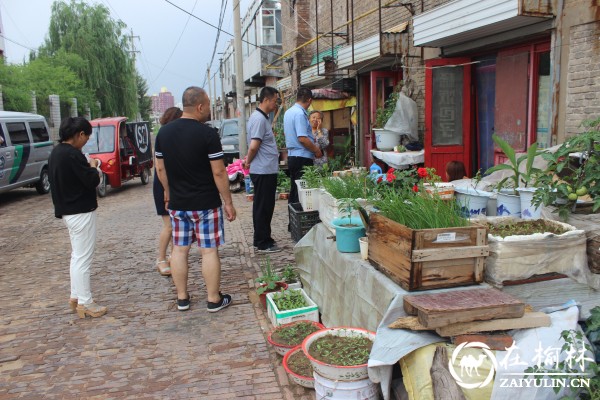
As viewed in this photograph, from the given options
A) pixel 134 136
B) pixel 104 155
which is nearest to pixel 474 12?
pixel 104 155

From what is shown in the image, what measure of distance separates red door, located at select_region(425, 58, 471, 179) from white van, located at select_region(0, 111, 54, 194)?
392 inches

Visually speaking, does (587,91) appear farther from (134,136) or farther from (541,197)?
(134,136)

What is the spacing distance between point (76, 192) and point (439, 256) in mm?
3217

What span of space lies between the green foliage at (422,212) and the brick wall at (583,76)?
116 inches

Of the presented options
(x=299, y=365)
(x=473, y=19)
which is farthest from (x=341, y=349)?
(x=473, y=19)

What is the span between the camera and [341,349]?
10.3ft

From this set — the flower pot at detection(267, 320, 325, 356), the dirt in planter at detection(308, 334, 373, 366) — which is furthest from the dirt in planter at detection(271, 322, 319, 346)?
the dirt in planter at detection(308, 334, 373, 366)

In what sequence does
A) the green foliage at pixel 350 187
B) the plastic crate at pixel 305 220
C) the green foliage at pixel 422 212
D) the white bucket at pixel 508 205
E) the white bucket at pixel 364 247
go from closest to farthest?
the green foliage at pixel 422 212, the white bucket at pixel 364 247, the white bucket at pixel 508 205, the green foliage at pixel 350 187, the plastic crate at pixel 305 220

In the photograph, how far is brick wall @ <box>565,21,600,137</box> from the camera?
539cm

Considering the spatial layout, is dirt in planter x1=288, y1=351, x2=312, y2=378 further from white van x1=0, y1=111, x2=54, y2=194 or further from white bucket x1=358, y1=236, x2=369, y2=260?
white van x1=0, y1=111, x2=54, y2=194

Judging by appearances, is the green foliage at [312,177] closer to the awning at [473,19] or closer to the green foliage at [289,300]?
the green foliage at [289,300]

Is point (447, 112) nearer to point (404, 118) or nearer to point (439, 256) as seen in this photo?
point (404, 118)

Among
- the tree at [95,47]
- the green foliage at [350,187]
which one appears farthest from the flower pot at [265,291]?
the tree at [95,47]

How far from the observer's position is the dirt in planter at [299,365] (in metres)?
3.31
